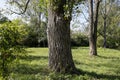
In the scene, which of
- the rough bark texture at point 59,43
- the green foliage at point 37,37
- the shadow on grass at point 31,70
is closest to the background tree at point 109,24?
the green foliage at point 37,37

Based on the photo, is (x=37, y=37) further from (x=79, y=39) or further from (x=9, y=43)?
(x=9, y=43)

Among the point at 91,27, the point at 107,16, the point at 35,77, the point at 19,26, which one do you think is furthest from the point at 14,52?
the point at 107,16

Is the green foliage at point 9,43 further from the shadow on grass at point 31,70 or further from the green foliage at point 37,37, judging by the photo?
the green foliage at point 37,37

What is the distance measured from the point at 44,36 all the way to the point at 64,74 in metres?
41.6

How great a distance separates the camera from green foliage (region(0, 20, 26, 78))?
5818mm

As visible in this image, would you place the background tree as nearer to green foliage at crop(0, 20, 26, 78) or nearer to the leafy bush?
the leafy bush

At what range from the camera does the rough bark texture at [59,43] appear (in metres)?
11.5

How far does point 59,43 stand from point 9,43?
5.80 meters

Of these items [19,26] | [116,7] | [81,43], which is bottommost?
[81,43]

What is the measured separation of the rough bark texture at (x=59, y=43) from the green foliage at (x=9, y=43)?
5.42 m

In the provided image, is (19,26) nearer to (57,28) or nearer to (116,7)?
(57,28)

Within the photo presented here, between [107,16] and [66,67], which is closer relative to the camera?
[66,67]

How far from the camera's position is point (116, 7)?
55.0 m

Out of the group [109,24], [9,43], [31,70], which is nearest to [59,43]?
[31,70]
